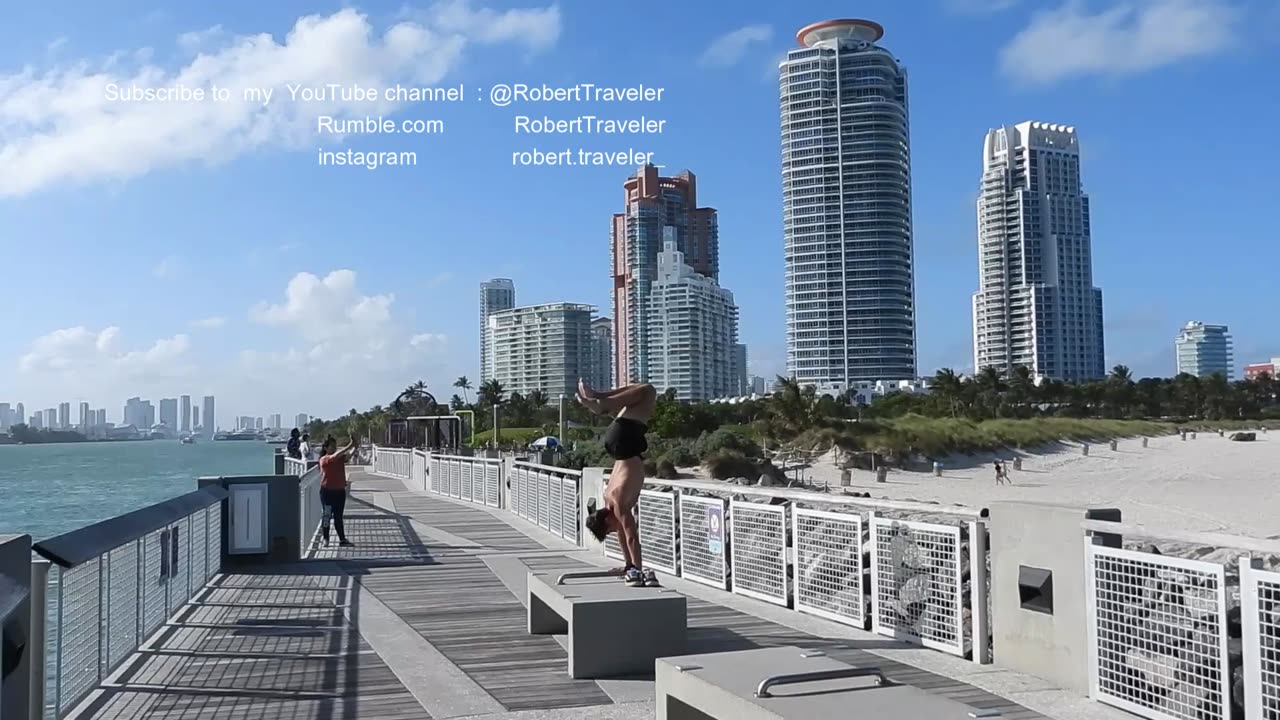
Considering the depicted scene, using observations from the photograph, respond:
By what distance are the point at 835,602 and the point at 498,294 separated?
186 m

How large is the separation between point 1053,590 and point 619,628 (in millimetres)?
2686

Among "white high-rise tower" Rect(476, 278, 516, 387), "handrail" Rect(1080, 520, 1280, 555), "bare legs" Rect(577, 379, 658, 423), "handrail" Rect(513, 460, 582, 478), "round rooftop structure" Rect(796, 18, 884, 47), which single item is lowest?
"handrail" Rect(513, 460, 582, 478)

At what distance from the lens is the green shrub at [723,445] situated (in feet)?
167

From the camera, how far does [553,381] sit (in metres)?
149

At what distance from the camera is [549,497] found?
1748 centimetres

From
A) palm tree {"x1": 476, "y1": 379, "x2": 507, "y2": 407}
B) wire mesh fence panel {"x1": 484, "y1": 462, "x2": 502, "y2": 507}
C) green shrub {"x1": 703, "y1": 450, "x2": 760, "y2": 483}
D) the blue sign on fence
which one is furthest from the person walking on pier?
palm tree {"x1": 476, "y1": 379, "x2": 507, "y2": 407}

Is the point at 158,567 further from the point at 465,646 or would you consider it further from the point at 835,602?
the point at 835,602

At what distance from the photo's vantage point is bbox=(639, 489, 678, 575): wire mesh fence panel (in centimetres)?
1175

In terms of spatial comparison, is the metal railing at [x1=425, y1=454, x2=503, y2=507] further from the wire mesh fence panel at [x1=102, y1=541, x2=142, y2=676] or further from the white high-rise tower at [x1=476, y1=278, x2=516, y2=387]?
the white high-rise tower at [x1=476, y1=278, x2=516, y2=387]

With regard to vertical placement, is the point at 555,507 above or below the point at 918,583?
below

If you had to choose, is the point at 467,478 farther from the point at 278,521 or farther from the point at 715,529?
the point at 715,529

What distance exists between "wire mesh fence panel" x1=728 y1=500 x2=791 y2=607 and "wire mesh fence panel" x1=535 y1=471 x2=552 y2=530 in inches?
296

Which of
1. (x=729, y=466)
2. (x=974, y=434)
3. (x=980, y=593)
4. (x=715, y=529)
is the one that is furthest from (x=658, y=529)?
(x=974, y=434)

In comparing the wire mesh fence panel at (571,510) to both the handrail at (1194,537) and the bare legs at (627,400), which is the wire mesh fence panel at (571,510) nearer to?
the bare legs at (627,400)
